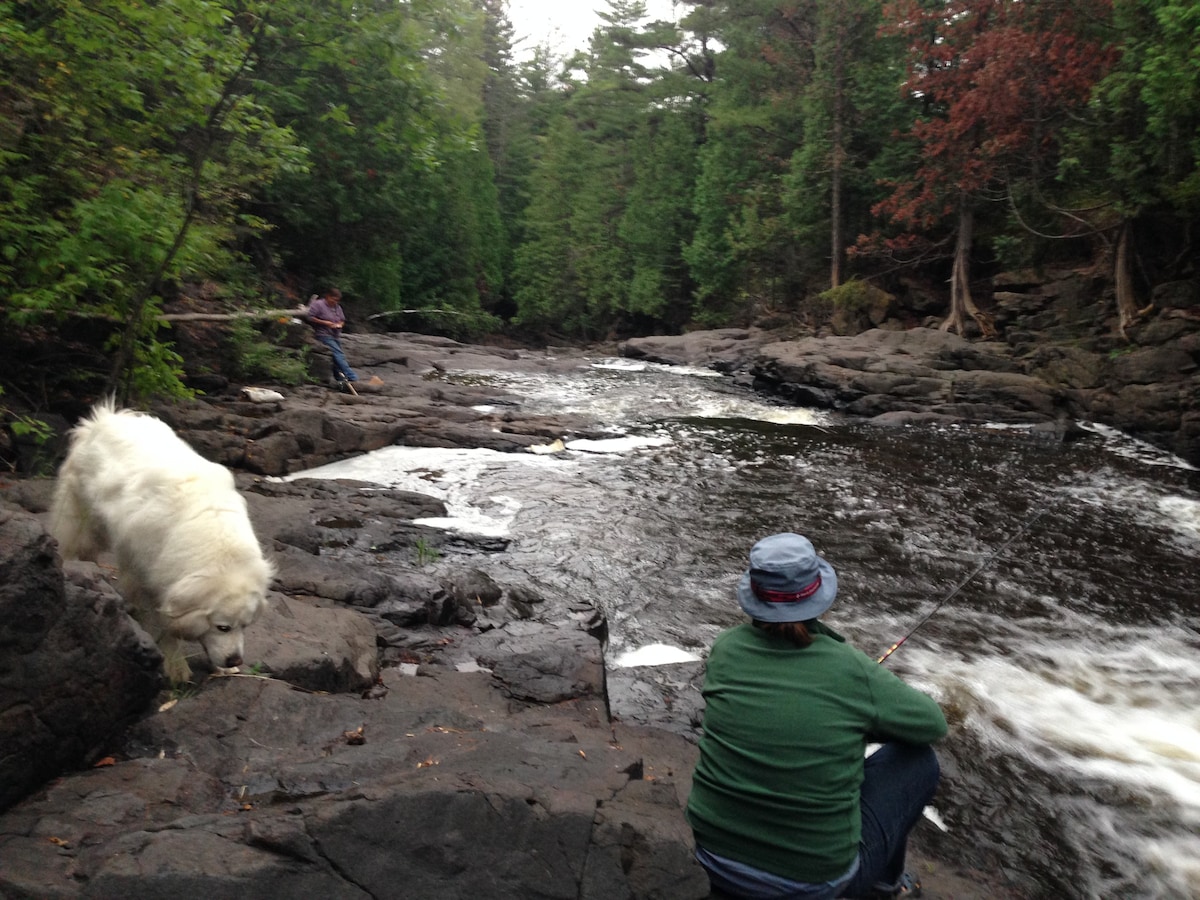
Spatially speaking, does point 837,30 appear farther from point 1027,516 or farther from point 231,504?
point 231,504

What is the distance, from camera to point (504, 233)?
51.4m

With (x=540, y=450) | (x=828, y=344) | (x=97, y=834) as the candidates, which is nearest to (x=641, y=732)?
(x=97, y=834)

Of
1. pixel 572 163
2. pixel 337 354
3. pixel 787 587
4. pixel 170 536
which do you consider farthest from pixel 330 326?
pixel 572 163

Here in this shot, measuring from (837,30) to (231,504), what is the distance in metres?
29.1

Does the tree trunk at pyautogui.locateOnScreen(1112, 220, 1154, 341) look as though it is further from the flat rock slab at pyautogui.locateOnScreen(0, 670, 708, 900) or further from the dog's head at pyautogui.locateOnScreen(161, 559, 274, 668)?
the dog's head at pyautogui.locateOnScreen(161, 559, 274, 668)

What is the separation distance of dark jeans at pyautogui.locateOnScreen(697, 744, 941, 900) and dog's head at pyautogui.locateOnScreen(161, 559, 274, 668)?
8.20ft

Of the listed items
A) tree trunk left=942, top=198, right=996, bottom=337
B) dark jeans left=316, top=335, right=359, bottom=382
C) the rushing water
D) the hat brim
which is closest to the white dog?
the hat brim

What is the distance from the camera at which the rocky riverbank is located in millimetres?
2432

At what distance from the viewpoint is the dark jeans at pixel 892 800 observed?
2.95m

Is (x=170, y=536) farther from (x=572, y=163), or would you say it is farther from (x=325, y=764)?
(x=572, y=163)

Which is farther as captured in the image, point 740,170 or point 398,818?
point 740,170

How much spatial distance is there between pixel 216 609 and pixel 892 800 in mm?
3136

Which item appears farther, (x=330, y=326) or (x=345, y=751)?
(x=330, y=326)

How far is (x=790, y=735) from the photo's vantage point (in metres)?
2.60
